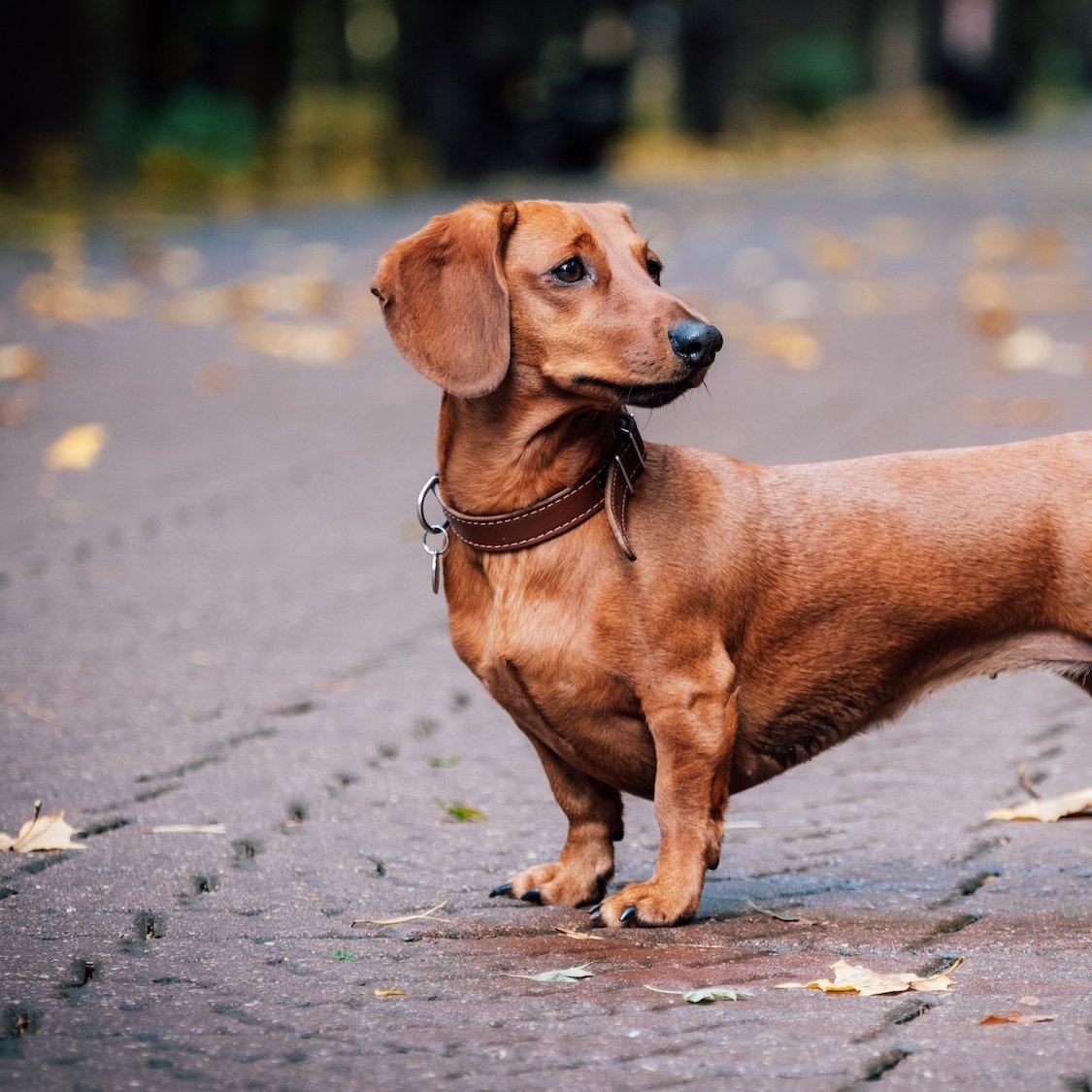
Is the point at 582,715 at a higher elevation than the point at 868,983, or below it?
higher

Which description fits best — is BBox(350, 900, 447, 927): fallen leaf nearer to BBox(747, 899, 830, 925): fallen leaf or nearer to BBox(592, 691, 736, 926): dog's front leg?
BBox(592, 691, 736, 926): dog's front leg

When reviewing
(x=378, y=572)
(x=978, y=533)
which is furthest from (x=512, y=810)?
(x=378, y=572)

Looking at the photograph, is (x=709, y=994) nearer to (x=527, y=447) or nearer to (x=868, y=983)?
(x=868, y=983)

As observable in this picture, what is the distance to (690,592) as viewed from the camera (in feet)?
12.7

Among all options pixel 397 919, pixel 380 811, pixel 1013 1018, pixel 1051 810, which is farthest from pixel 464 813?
pixel 1013 1018

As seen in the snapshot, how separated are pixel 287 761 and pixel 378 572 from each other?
7.58ft

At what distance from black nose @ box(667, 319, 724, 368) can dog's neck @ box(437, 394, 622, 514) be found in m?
0.28

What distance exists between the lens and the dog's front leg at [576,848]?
415 centimetres

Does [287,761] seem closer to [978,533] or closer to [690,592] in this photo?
[690,592]

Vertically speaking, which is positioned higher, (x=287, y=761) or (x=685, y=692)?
(x=685, y=692)

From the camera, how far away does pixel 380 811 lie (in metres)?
4.83

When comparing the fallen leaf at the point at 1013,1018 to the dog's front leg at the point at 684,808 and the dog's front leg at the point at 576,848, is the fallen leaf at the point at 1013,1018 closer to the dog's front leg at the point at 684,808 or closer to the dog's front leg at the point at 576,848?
the dog's front leg at the point at 684,808

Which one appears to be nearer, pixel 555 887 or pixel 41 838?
pixel 555 887

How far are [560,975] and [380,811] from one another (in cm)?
135
